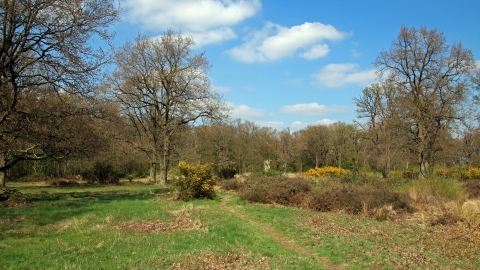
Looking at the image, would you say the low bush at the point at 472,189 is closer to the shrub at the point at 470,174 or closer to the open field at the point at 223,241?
the open field at the point at 223,241

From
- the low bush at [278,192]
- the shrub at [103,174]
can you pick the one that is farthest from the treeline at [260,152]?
the low bush at [278,192]

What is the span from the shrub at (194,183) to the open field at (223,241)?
4.61 metres

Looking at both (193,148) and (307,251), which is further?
(193,148)

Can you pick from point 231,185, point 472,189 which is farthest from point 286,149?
point 472,189

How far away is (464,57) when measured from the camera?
24984mm

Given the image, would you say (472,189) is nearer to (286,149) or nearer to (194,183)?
(194,183)

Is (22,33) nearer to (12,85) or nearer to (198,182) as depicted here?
(12,85)

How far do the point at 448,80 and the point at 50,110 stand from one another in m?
28.4

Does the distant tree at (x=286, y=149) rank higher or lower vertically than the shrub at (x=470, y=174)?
higher

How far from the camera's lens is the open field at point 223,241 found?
6.54 m

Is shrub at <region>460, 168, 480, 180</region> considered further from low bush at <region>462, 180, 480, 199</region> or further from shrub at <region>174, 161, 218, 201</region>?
shrub at <region>174, 161, 218, 201</region>

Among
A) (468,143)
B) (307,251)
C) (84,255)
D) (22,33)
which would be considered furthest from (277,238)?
(468,143)

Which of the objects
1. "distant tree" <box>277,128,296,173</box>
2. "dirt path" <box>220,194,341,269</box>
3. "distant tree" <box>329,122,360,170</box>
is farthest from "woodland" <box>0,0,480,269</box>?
"distant tree" <box>277,128,296,173</box>

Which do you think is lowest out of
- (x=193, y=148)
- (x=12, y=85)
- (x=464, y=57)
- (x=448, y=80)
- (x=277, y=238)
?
(x=277, y=238)
